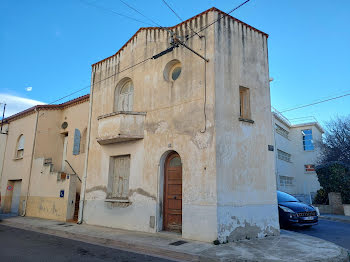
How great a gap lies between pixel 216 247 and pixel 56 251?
4.34 metres

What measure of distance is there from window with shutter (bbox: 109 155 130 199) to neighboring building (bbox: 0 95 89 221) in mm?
2856

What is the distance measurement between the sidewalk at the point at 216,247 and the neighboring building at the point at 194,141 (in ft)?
1.76

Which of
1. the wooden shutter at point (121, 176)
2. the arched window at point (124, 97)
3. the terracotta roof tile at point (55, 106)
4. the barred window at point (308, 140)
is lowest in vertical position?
the wooden shutter at point (121, 176)

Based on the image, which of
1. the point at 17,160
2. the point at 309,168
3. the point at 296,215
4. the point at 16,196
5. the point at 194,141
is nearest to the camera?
the point at 194,141

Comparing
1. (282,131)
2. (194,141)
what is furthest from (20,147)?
(282,131)

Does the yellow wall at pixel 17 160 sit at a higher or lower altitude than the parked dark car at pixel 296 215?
higher

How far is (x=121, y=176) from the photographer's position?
478 inches

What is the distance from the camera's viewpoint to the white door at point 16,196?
18406mm

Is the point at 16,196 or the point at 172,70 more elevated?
the point at 172,70

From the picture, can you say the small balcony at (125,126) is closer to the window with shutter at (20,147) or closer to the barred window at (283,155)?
the window with shutter at (20,147)

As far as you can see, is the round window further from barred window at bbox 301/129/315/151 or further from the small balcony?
barred window at bbox 301/129/315/151

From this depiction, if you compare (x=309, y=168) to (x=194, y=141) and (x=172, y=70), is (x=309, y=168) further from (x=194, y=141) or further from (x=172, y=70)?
(x=194, y=141)

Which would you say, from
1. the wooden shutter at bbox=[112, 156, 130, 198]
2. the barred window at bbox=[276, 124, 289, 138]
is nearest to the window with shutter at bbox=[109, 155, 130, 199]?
the wooden shutter at bbox=[112, 156, 130, 198]

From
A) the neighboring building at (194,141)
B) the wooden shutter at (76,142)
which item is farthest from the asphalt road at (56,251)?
the wooden shutter at (76,142)
